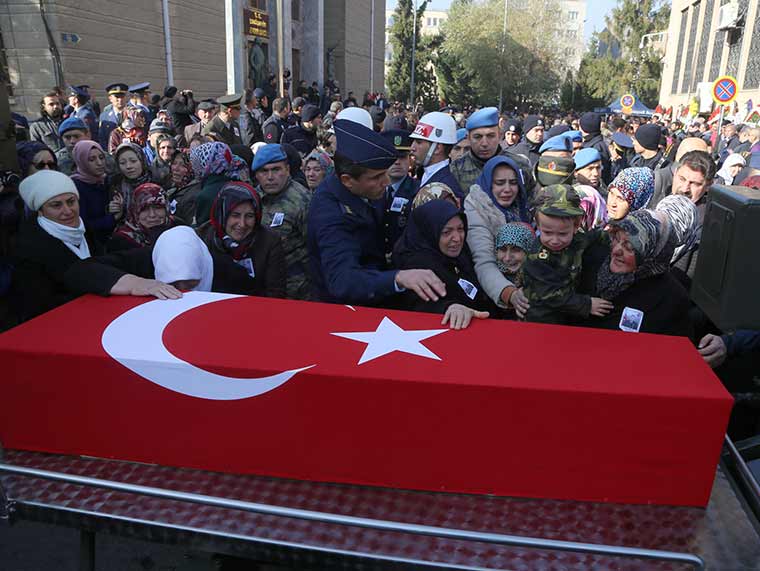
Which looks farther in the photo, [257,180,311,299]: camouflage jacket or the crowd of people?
[257,180,311,299]: camouflage jacket

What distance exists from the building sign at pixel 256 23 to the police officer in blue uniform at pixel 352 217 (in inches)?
903

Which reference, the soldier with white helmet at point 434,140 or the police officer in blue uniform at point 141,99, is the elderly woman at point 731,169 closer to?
the soldier with white helmet at point 434,140

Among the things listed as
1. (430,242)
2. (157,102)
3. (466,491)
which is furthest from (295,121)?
(466,491)

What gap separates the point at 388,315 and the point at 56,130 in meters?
7.77

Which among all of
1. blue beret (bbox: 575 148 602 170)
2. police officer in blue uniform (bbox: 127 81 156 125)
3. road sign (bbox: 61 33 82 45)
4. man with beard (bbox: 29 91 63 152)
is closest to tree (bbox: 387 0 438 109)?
road sign (bbox: 61 33 82 45)

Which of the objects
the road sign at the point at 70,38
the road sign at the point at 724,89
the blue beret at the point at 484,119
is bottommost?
the blue beret at the point at 484,119

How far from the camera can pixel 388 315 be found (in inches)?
97.2

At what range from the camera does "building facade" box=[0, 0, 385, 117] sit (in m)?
13.3

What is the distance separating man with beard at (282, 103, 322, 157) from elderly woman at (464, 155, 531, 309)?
5.65 metres

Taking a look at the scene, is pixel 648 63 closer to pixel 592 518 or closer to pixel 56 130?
pixel 56 130

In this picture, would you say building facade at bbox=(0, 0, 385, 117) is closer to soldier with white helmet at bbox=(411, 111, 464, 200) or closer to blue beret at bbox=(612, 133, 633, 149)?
soldier with white helmet at bbox=(411, 111, 464, 200)

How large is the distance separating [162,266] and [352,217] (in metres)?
0.89

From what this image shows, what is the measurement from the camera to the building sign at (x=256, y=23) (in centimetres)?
2326

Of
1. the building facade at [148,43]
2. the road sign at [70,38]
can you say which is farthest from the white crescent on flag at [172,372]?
the road sign at [70,38]
